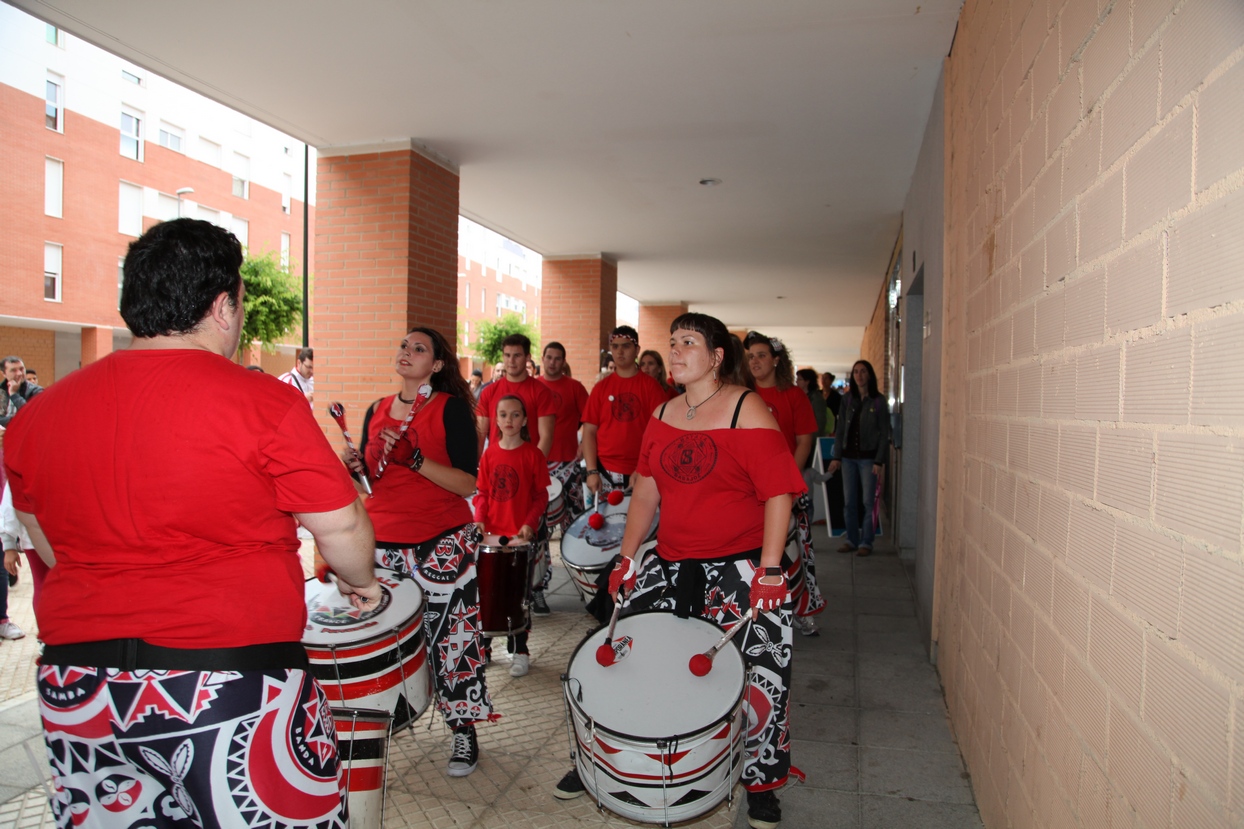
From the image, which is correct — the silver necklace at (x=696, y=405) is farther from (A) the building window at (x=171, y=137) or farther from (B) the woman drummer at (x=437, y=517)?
(A) the building window at (x=171, y=137)

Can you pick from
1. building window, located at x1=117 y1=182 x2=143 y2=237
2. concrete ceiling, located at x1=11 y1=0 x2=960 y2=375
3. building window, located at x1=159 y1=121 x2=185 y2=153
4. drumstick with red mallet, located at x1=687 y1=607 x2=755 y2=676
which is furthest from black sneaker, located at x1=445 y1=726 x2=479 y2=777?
building window, located at x1=159 y1=121 x2=185 y2=153

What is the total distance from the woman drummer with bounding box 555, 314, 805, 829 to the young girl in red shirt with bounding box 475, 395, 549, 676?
1.75 metres

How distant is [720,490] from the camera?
2928 mm

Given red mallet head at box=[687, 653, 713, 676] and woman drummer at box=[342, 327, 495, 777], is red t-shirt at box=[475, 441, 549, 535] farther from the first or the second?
red mallet head at box=[687, 653, 713, 676]

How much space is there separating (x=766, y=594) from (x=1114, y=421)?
1293 mm

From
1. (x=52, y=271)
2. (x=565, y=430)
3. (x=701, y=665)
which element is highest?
(x=52, y=271)

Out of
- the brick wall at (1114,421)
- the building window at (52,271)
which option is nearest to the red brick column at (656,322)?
the brick wall at (1114,421)

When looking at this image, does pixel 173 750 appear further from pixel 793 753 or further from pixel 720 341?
pixel 793 753

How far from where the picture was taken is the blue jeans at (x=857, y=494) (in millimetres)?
7789

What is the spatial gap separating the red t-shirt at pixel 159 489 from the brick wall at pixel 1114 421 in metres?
1.60

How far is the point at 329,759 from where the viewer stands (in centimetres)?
169

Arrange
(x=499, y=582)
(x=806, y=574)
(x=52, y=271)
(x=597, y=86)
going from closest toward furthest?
(x=499, y=582) < (x=806, y=574) < (x=597, y=86) < (x=52, y=271)

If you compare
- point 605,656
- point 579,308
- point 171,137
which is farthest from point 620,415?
point 171,137

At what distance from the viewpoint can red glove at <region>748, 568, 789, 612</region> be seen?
2.68m
